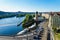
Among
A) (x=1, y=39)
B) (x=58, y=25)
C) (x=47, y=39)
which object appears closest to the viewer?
(x=1, y=39)

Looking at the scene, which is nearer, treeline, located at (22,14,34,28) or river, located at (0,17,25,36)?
river, located at (0,17,25,36)

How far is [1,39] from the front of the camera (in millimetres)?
18328

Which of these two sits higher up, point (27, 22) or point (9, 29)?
point (27, 22)

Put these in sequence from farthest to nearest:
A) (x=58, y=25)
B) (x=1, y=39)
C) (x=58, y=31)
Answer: (x=58, y=25)
(x=58, y=31)
(x=1, y=39)

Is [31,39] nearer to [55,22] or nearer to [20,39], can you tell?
[20,39]

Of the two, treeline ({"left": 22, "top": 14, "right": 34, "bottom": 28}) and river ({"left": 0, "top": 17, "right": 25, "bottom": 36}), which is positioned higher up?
treeline ({"left": 22, "top": 14, "right": 34, "bottom": 28})

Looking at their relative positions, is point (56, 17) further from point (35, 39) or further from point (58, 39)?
point (35, 39)

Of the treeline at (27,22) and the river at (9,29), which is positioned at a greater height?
the treeline at (27,22)

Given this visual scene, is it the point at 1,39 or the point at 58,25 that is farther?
the point at 58,25

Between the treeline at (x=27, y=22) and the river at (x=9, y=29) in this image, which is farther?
the treeline at (x=27, y=22)

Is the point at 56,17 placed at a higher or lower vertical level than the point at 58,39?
higher

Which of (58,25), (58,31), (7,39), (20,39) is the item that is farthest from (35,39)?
(58,25)

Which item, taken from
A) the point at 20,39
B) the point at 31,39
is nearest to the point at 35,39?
the point at 31,39

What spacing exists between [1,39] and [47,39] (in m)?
5.93
